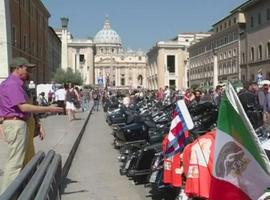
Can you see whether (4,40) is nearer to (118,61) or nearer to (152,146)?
(152,146)

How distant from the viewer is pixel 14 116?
633 cm

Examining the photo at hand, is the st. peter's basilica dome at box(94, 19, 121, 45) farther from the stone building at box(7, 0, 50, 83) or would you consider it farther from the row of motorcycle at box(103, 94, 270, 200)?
the row of motorcycle at box(103, 94, 270, 200)

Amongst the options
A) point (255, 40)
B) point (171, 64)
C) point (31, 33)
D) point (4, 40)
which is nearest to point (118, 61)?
point (171, 64)

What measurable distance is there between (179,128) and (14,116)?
6.05ft

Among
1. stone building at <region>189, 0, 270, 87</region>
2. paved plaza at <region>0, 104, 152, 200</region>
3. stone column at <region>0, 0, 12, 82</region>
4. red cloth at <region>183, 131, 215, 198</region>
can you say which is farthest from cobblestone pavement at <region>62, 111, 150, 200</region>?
stone building at <region>189, 0, 270, 87</region>

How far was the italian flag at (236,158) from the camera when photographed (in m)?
3.73

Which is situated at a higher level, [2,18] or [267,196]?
[2,18]

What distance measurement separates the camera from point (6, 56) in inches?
1035

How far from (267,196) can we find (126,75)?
186699 mm

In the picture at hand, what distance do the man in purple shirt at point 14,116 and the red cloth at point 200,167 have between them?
183 centimetres

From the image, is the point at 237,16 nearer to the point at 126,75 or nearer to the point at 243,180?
the point at 243,180

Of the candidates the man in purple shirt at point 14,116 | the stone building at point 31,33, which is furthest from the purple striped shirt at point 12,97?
the stone building at point 31,33

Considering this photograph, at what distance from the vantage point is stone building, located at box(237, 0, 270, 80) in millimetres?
66625

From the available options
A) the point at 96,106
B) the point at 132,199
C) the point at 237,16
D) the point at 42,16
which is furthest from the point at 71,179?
the point at 237,16
